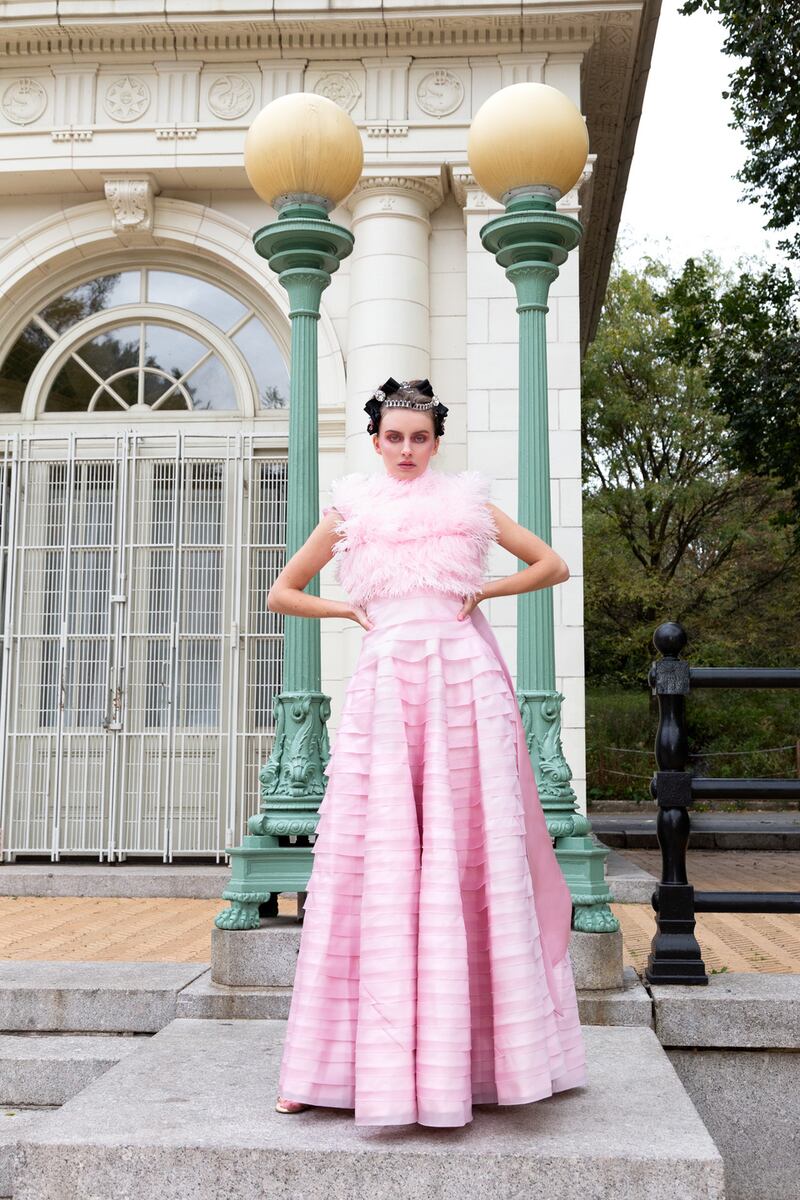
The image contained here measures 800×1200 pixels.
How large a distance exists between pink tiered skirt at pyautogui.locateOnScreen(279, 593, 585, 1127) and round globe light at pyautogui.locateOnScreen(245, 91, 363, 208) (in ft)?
8.03

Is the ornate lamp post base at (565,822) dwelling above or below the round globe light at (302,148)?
below

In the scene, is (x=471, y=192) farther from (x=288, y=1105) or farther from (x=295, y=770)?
(x=288, y=1105)

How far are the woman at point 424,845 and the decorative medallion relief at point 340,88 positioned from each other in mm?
6553

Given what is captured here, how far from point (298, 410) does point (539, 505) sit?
1097 mm

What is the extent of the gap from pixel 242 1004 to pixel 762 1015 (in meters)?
1.83

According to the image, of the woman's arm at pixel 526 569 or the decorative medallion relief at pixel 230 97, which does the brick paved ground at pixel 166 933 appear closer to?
the woman's arm at pixel 526 569

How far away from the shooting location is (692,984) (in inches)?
173

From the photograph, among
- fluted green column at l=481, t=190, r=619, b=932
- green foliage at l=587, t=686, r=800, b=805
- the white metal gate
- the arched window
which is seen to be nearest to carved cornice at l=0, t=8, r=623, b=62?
the arched window

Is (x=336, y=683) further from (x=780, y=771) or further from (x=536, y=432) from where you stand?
(x=780, y=771)

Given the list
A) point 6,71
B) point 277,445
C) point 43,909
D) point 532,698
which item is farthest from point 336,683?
point 6,71

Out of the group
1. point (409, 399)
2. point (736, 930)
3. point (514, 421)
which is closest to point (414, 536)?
point (409, 399)

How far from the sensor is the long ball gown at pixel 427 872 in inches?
115

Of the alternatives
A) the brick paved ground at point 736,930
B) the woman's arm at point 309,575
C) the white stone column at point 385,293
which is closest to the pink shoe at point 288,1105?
the woman's arm at point 309,575

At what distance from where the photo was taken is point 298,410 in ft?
16.6
